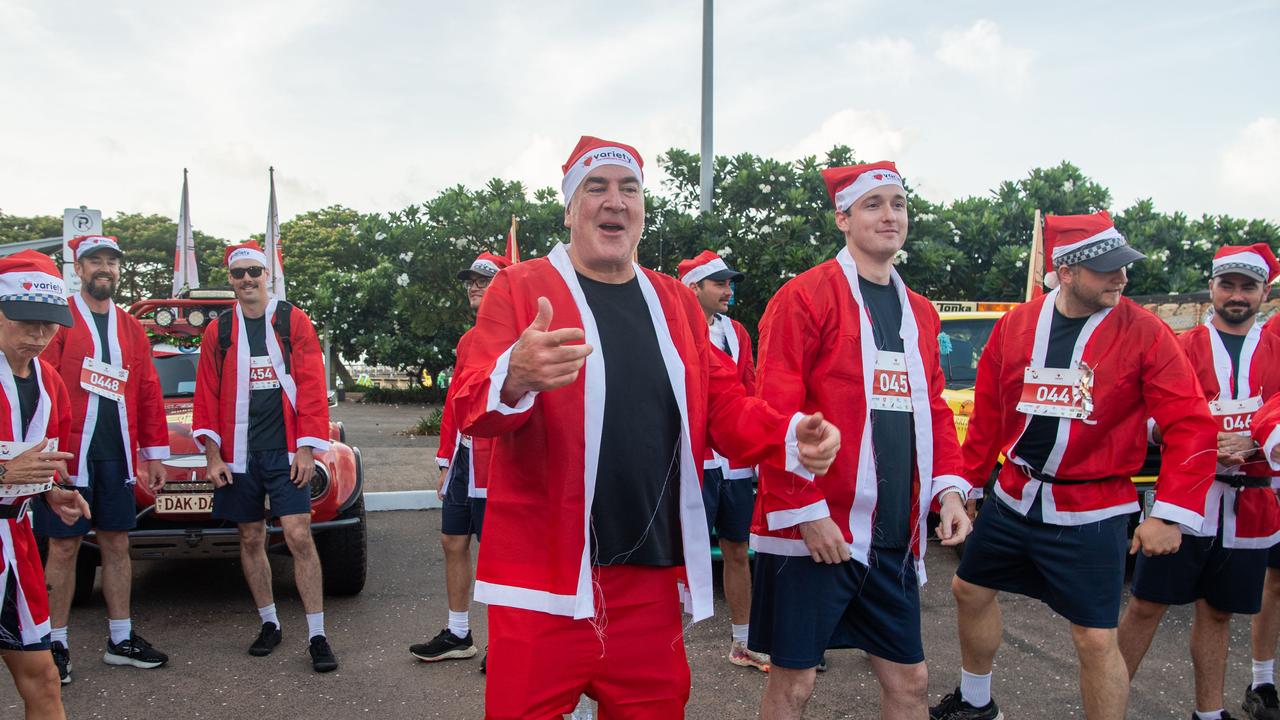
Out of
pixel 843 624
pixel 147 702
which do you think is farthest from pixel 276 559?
pixel 843 624

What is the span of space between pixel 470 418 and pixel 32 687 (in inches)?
79.3

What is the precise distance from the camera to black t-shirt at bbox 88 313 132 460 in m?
4.86

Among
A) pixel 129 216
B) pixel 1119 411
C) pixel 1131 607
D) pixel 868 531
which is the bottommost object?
pixel 1131 607

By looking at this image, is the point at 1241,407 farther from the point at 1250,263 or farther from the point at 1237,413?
the point at 1250,263

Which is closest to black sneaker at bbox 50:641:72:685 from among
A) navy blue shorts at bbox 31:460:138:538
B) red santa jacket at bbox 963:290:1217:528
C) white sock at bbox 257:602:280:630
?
navy blue shorts at bbox 31:460:138:538

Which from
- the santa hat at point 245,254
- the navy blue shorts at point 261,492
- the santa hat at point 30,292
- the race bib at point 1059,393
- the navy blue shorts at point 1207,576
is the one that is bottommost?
the navy blue shorts at point 1207,576

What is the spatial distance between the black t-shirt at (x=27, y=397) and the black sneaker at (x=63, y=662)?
1830 mm

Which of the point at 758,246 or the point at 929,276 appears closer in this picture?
the point at 758,246

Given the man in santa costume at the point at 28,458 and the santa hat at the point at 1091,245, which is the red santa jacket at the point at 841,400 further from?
the man in santa costume at the point at 28,458

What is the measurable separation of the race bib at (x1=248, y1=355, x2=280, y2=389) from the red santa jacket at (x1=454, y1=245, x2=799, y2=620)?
10.1 feet

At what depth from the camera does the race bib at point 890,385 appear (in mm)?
3049

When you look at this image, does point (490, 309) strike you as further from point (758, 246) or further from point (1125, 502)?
point (758, 246)

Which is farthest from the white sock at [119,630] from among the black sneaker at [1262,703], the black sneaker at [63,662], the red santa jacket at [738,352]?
the black sneaker at [1262,703]

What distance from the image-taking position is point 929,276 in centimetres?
1516
